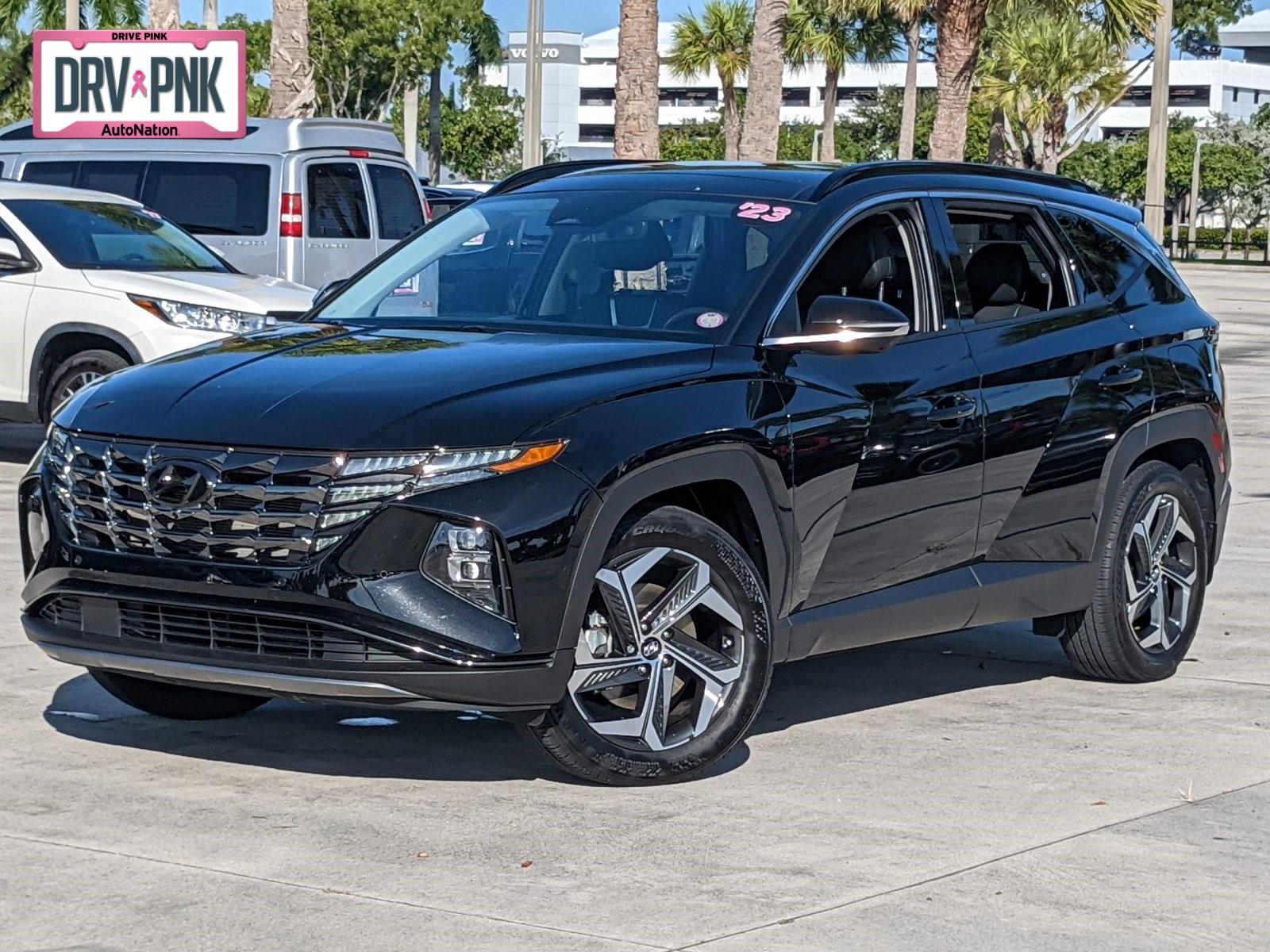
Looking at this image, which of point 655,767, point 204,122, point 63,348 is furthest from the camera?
point 204,122

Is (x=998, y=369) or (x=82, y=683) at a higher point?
(x=998, y=369)

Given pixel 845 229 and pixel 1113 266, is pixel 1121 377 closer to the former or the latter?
pixel 1113 266

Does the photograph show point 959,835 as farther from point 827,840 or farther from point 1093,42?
point 1093,42

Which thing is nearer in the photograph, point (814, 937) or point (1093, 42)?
point (814, 937)

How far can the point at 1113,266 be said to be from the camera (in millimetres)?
7836

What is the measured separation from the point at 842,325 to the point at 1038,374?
1208mm

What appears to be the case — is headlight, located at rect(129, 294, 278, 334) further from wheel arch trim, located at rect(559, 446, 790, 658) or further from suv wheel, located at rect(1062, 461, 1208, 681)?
wheel arch trim, located at rect(559, 446, 790, 658)

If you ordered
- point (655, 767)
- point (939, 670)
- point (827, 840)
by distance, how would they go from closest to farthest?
point (827, 840), point (655, 767), point (939, 670)

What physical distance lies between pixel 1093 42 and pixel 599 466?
51.0 meters

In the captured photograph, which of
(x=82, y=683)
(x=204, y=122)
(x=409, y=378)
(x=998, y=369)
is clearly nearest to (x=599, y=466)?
(x=409, y=378)

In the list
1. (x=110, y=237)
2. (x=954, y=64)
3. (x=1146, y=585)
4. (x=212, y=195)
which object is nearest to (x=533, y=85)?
(x=954, y=64)

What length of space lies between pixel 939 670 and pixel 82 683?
3.07 meters

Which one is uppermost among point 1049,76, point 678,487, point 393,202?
point 1049,76

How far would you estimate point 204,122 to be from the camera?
20.0 meters
